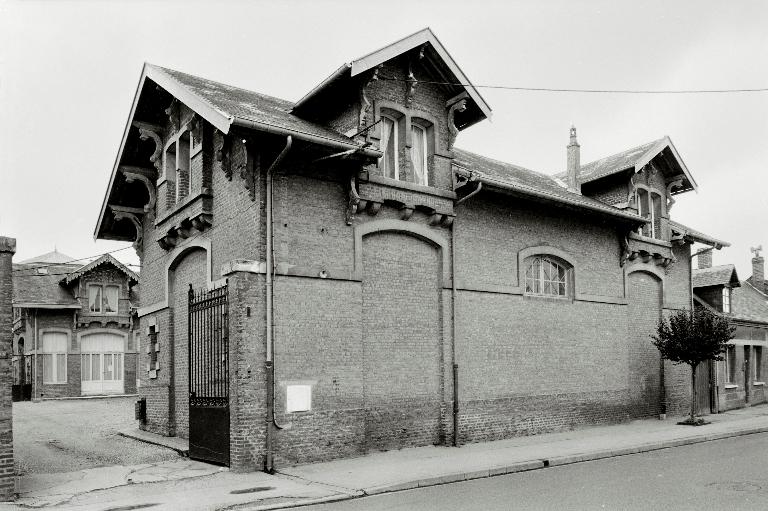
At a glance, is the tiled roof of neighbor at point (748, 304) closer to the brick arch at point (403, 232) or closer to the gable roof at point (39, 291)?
the brick arch at point (403, 232)

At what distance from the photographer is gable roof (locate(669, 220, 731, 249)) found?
70.9ft

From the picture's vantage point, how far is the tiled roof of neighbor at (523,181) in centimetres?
1600

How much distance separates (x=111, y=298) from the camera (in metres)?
34.5

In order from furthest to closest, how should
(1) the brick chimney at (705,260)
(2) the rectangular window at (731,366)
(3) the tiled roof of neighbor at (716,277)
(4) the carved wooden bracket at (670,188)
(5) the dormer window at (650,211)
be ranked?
(1) the brick chimney at (705,260) → (3) the tiled roof of neighbor at (716,277) → (2) the rectangular window at (731,366) → (4) the carved wooden bracket at (670,188) → (5) the dormer window at (650,211)

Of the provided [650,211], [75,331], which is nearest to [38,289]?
[75,331]

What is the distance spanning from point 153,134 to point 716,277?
19326mm

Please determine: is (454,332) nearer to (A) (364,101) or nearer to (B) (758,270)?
(A) (364,101)

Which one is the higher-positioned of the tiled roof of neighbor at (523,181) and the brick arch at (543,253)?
the tiled roof of neighbor at (523,181)

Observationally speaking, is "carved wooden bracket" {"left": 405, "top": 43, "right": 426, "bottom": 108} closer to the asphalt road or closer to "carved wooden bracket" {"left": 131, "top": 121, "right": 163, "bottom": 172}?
"carved wooden bracket" {"left": 131, "top": 121, "right": 163, "bottom": 172}

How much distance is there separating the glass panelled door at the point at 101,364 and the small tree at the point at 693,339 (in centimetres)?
2542

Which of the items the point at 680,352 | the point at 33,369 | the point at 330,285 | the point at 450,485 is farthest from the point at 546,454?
the point at 33,369

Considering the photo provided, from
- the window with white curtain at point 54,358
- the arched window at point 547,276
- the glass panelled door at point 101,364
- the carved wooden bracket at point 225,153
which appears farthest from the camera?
the glass panelled door at point 101,364

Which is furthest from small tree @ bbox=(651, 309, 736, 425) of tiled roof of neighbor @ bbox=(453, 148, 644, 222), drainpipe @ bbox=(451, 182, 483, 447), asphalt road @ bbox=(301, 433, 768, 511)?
drainpipe @ bbox=(451, 182, 483, 447)

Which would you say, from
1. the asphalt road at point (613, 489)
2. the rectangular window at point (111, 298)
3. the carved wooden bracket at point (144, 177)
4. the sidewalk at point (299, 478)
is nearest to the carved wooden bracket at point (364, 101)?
the sidewalk at point (299, 478)
